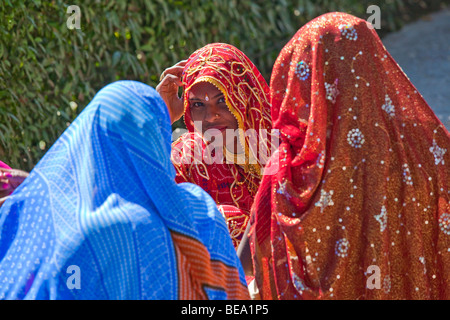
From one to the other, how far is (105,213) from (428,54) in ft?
21.9

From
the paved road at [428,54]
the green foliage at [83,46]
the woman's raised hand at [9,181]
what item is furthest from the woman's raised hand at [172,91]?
the paved road at [428,54]

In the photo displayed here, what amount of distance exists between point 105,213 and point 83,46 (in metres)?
3.18

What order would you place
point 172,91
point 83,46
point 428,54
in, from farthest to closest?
point 428,54 < point 83,46 < point 172,91

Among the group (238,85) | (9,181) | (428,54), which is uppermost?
(428,54)

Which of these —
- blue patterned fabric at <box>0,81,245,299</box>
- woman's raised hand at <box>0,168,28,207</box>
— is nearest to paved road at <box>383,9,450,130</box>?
woman's raised hand at <box>0,168,28,207</box>

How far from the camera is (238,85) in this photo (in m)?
3.60

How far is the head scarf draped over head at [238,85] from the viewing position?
356 cm

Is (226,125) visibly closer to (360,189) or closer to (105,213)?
(360,189)

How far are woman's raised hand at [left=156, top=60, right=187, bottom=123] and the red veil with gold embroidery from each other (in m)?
0.15

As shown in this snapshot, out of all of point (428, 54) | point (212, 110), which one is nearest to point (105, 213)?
point (212, 110)

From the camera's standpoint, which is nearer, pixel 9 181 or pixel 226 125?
pixel 9 181

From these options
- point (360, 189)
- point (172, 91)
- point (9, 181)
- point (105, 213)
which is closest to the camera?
point (105, 213)

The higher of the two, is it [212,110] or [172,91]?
[172,91]

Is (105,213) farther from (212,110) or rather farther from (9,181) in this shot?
(212,110)
